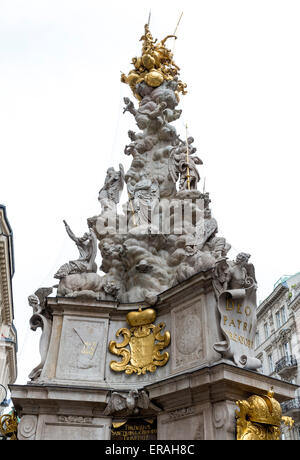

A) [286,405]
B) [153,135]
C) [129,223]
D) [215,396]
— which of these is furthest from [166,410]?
[286,405]

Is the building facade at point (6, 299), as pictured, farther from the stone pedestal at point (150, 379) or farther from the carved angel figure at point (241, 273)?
the carved angel figure at point (241, 273)

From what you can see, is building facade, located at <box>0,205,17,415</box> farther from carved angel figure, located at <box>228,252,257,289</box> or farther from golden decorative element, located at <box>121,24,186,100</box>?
carved angel figure, located at <box>228,252,257,289</box>

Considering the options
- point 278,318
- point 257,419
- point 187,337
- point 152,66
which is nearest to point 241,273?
point 187,337

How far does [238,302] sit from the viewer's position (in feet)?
23.9

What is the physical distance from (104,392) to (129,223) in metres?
3.95

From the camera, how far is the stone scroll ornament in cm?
706

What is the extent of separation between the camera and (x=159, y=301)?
8.08m

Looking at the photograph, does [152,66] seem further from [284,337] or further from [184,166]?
[284,337]

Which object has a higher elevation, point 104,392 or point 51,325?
point 51,325

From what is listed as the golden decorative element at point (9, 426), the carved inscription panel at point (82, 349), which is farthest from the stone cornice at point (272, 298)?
the golden decorative element at point (9, 426)

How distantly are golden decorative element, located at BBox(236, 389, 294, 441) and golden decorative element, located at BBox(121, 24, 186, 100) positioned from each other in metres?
9.41

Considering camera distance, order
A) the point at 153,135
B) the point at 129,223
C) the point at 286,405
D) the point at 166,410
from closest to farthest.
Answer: the point at 166,410
the point at 129,223
the point at 153,135
the point at 286,405
